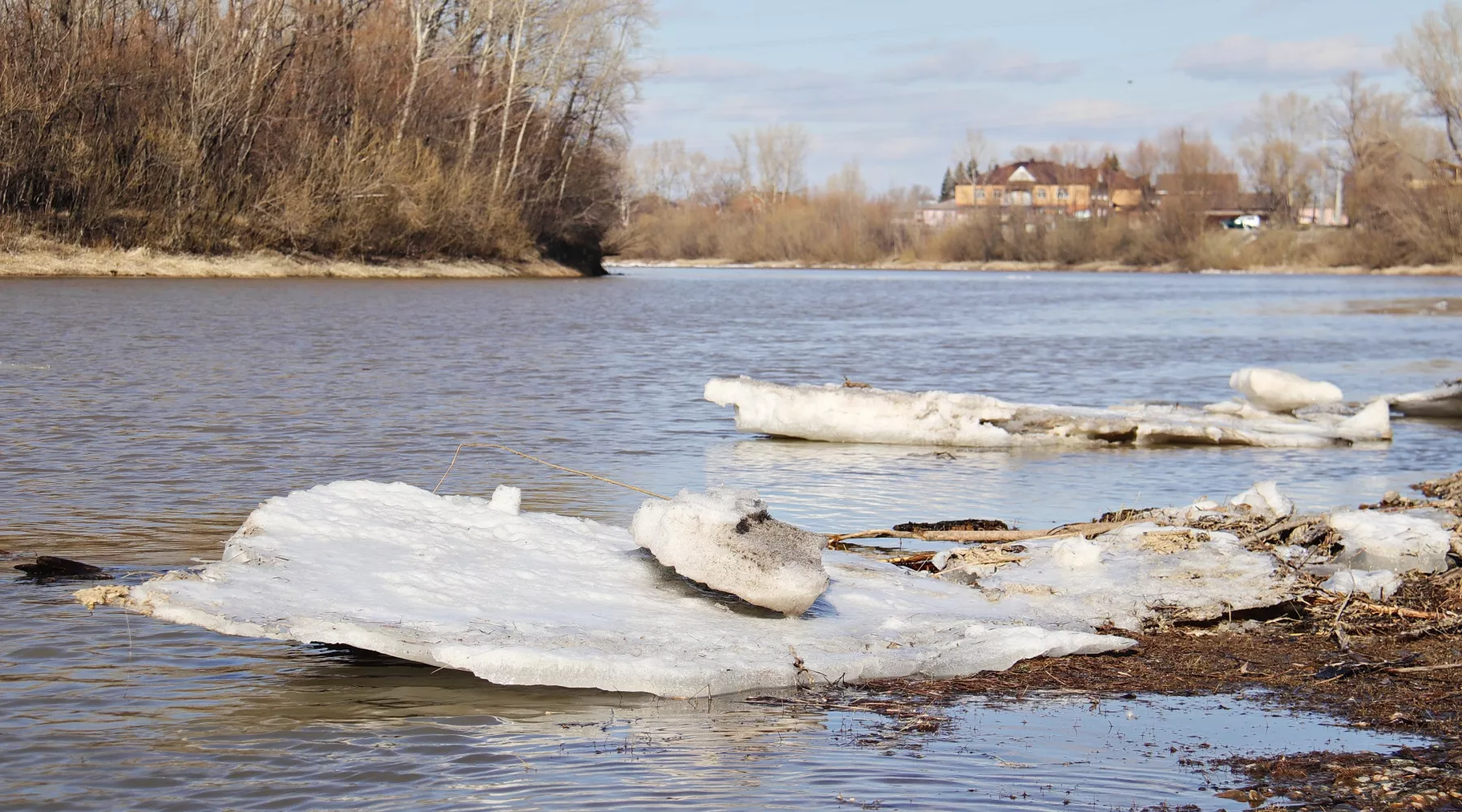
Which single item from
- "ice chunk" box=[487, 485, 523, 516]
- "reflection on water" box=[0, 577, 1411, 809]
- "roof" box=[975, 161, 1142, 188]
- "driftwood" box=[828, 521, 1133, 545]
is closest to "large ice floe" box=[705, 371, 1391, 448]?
"driftwood" box=[828, 521, 1133, 545]

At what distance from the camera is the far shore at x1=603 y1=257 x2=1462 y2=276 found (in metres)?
91.7

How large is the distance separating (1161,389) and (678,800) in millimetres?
18585

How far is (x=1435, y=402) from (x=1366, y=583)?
12.0 meters

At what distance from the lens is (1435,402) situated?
18094 mm

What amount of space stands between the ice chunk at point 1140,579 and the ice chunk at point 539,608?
0.33m

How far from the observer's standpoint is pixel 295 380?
19.0 meters

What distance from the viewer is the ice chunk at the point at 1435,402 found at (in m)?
17.9

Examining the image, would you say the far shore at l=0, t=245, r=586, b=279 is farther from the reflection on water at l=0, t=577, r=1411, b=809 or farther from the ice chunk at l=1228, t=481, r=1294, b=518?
the reflection on water at l=0, t=577, r=1411, b=809

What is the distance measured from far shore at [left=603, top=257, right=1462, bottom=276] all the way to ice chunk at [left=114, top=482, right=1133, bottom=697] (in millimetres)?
90993

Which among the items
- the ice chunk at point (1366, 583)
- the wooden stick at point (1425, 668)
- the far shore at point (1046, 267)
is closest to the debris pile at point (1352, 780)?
the wooden stick at point (1425, 668)

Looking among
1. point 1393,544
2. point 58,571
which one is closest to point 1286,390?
point 1393,544

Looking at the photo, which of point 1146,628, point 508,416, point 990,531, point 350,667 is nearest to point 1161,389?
point 508,416

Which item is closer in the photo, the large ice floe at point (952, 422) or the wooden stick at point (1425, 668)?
the wooden stick at point (1425, 668)

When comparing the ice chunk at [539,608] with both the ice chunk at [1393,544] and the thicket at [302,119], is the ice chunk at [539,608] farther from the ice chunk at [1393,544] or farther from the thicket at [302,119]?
the thicket at [302,119]
